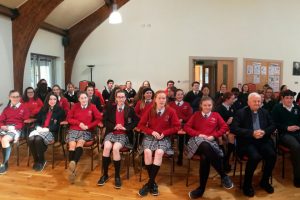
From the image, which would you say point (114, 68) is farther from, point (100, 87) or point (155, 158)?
point (155, 158)

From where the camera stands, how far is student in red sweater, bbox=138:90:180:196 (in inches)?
124

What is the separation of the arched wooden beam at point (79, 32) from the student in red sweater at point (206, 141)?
564cm

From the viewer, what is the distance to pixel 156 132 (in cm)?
331

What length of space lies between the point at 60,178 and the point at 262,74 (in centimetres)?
712

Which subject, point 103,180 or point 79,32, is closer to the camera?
point 103,180

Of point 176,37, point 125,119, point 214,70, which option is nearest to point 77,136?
point 125,119

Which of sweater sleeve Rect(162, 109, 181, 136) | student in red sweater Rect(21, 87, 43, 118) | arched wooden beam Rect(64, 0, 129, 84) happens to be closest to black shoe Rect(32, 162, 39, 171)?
student in red sweater Rect(21, 87, 43, 118)

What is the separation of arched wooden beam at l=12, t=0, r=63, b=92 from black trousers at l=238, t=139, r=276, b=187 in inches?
195

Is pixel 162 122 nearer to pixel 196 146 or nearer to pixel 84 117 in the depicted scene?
pixel 196 146

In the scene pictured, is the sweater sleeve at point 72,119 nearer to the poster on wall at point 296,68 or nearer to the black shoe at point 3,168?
the black shoe at point 3,168

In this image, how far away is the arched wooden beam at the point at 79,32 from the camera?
26.0 feet

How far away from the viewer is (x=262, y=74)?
846 cm

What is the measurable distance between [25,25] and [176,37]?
13.6ft

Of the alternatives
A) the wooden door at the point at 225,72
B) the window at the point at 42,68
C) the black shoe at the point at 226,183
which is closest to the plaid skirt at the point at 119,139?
the black shoe at the point at 226,183
